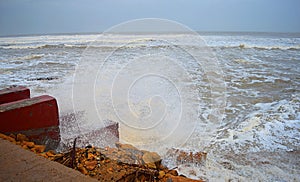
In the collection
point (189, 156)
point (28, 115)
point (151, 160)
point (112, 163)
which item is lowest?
point (189, 156)

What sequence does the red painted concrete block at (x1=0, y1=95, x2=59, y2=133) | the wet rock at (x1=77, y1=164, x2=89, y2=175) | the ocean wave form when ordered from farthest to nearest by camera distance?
the ocean wave → the red painted concrete block at (x1=0, y1=95, x2=59, y2=133) → the wet rock at (x1=77, y1=164, x2=89, y2=175)

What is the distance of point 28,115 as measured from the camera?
8.91 ft

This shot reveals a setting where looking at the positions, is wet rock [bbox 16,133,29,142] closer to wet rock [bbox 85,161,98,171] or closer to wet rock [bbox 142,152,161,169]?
wet rock [bbox 85,161,98,171]

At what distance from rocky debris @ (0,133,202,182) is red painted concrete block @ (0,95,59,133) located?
6.0 inches

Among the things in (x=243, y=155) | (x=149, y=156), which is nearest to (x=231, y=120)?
(x=243, y=155)

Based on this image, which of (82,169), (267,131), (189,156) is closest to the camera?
(82,169)

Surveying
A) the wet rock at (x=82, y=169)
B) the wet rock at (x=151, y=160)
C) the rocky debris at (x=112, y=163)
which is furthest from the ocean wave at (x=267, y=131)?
the wet rock at (x=82, y=169)

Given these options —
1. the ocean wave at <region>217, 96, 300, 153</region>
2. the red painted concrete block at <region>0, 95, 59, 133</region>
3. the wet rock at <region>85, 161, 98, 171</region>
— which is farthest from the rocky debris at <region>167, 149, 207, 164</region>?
the red painted concrete block at <region>0, 95, 59, 133</region>

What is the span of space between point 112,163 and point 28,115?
133cm

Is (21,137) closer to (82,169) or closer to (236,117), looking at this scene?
(82,169)

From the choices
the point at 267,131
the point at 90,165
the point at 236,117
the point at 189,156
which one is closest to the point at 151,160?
the point at 90,165

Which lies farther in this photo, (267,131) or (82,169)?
(267,131)

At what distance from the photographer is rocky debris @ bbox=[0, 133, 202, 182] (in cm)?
202

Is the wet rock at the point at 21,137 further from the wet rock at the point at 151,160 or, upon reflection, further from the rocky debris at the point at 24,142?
the wet rock at the point at 151,160
